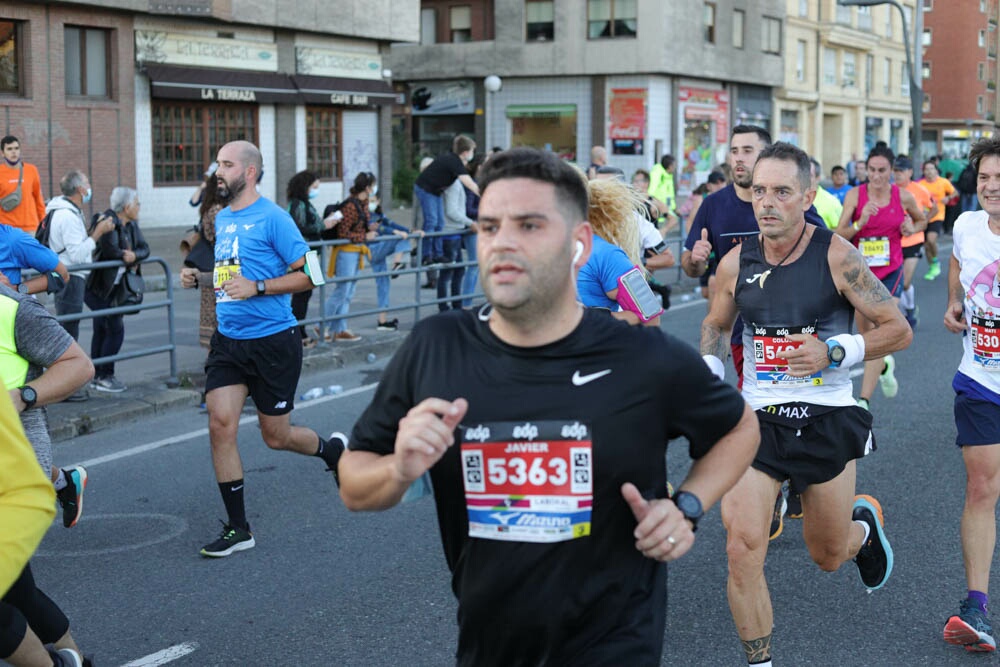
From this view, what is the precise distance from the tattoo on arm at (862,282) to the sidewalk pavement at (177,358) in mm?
6128

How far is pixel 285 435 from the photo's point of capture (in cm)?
682

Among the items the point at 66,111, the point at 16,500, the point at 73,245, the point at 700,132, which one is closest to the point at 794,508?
the point at 16,500

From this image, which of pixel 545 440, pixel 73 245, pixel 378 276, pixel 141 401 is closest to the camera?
pixel 545 440

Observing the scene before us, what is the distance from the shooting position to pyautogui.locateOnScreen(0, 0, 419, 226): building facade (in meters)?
23.3

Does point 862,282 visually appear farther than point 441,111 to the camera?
No

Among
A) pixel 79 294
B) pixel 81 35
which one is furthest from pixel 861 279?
pixel 81 35

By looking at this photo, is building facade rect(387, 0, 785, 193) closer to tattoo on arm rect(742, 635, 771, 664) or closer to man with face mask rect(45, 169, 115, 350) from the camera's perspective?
man with face mask rect(45, 169, 115, 350)

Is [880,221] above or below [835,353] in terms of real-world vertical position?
above

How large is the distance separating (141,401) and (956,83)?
7139cm

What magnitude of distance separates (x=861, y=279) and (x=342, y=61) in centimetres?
2819

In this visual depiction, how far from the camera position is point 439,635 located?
5.16 metres

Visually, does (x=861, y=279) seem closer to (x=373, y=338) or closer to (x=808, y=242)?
(x=808, y=242)

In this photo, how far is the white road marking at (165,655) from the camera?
4.86 metres

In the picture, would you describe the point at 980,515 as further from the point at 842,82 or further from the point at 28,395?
the point at 842,82
